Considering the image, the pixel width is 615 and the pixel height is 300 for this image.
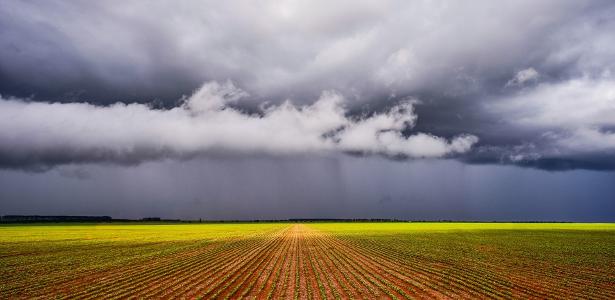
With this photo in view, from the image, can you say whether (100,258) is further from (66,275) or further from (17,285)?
(17,285)

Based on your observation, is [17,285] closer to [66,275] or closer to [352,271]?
[66,275]

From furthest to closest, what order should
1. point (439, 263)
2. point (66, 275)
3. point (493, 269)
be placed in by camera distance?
point (439, 263) < point (493, 269) < point (66, 275)

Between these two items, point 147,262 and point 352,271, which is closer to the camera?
point 352,271

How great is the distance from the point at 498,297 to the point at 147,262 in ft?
80.1

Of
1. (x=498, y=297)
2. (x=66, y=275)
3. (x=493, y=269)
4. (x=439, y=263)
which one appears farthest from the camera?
(x=439, y=263)

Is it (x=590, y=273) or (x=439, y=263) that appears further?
(x=439, y=263)

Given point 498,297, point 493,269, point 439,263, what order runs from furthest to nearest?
point 439,263 → point 493,269 → point 498,297

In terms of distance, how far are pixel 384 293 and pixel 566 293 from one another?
8.57 metres

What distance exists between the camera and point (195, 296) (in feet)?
55.1

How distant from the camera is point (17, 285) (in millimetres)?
19875

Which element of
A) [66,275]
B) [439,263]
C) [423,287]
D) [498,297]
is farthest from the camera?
[439,263]

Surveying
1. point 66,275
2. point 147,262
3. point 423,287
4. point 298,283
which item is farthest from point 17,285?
point 423,287

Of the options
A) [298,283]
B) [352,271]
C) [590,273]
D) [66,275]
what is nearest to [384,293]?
[298,283]

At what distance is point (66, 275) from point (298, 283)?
1451cm
